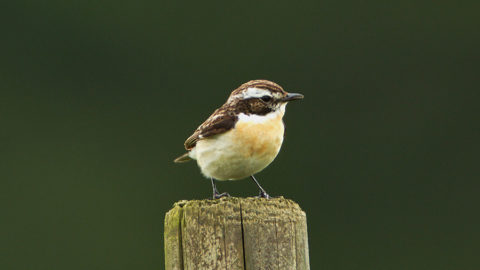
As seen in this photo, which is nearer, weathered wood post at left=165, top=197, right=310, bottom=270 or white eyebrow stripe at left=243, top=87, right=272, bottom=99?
weathered wood post at left=165, top=197, right=310, bottom=270

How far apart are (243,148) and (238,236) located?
194 cm

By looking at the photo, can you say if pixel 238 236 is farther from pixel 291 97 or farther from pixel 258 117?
pixel 291 97

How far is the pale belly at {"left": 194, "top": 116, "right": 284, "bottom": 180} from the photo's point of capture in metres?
6.36

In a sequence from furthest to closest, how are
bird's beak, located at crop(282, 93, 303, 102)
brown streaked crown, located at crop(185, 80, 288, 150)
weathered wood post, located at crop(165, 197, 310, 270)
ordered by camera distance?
1. bird's beak, located at crop(282, 93, 303, 102)
2. brown streaked crown, located at crop(185, 80, 288, 150)
3. weathered wood post, located at crop(165, 197, 310, 270)

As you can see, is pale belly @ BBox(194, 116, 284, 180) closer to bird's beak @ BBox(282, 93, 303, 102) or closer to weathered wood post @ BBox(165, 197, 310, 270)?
bird's beak @ BBox(282, 93, 303, 102)

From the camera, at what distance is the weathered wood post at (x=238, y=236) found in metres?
4.44

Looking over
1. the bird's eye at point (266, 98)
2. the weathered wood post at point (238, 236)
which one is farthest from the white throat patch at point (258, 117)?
the weathered wood post at point (238, 236)

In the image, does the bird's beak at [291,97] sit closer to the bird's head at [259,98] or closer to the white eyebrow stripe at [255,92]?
the bird's head at [259,98]

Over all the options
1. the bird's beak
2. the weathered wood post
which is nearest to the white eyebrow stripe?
the bird's beak

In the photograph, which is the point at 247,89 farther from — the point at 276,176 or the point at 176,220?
the point at 276,176

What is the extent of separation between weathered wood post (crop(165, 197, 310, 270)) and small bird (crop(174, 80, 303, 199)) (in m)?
1.70

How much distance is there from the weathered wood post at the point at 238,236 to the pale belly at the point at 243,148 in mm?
1748

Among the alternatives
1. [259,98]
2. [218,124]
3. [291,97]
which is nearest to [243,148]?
[218,124]

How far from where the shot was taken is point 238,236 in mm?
4469
